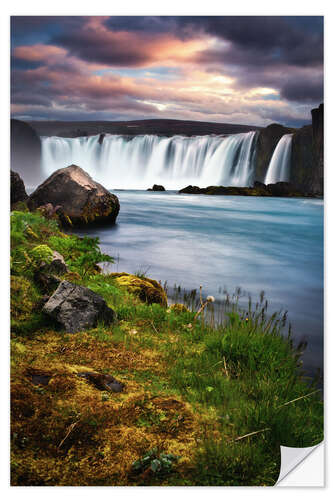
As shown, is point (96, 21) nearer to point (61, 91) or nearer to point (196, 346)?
Result: point (61, 91)

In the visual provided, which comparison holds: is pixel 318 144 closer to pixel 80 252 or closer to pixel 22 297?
pixel 80 252

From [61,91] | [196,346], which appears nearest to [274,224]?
[196,346]

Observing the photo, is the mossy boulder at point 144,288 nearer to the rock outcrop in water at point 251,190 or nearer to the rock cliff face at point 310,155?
the rock outcrop in water at point 251,190

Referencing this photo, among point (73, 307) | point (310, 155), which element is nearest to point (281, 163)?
point (310, 155)

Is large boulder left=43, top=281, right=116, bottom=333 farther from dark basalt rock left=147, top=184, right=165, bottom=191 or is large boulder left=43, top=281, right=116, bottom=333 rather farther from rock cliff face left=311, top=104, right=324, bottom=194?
rock cliff face left=311, top=104, right=324, bottom=194

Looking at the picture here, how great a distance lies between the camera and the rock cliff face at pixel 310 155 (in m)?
3.14

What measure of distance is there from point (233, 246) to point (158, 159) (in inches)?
40.8

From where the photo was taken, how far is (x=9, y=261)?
308 centimetres

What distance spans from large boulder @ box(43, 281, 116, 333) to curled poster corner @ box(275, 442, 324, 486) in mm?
1579

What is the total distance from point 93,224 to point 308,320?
199 cm

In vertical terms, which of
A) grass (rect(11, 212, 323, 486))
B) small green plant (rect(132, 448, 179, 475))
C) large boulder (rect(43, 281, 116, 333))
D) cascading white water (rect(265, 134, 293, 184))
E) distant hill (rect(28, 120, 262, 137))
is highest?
distant hill (rect(28, 120, 262, 137))

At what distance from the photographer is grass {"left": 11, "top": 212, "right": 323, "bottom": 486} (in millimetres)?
2277

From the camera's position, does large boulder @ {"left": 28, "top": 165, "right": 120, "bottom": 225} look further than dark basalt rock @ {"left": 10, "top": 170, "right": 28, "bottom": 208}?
Yes

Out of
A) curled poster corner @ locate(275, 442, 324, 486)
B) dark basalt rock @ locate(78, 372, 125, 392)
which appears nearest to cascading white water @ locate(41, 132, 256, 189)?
dark basalt rock @ locate(78, 372, 125, 392)
